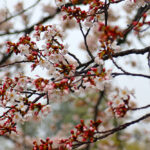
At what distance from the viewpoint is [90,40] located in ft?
22.0

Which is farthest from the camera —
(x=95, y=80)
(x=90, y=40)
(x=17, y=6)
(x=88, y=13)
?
(x=90, y=40)

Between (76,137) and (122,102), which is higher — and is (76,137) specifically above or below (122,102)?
below

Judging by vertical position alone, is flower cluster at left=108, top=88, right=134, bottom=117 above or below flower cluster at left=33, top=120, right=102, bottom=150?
above

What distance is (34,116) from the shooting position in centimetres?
146

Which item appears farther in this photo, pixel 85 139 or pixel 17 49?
pixel 17 49

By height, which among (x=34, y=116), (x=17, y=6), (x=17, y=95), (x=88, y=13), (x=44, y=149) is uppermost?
(x=17, y=6)

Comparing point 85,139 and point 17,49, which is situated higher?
point 17,49

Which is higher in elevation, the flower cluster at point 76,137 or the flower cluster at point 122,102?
the flower cluster at point 122,102

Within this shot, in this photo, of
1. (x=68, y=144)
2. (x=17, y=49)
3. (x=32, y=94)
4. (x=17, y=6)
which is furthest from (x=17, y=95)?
(x=17, y=6)

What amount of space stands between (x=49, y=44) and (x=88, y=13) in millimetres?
422

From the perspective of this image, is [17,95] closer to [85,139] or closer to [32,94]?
[32,94]

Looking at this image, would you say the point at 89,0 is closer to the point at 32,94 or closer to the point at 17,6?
the point at 32,94

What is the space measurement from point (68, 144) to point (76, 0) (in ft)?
3.72

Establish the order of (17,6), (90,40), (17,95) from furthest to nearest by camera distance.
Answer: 1. (90,40)
2. (17,6)
3. (17,95)
